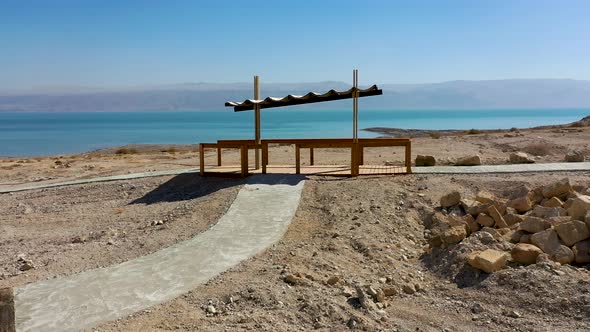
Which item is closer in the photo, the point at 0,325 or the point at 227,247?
the point at 0,325

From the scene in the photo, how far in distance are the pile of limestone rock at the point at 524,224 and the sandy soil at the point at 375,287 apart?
0.89 feet

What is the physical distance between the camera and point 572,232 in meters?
8.17

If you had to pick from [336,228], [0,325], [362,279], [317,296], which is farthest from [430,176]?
[0,325]

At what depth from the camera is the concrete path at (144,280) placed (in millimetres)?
6258

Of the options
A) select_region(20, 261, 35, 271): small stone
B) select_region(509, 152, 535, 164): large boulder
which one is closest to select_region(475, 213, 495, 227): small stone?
select_region(509, 152, 535, 164): large boulder

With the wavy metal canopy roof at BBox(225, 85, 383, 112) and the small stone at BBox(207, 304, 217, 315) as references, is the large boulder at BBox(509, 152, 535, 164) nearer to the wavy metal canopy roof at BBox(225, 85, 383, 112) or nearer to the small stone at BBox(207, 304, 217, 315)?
the wavy metal canopy roof at BBox(225, 85, 383, 112)

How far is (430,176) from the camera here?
46.5 feet

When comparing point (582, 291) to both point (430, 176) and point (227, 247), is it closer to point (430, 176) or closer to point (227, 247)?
point (227, 247)

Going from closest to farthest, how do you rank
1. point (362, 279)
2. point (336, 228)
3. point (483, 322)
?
point (483, 322)
point (362, 279)
point (336, 228)

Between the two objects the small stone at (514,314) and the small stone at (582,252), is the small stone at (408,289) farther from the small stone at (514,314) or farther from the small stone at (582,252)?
the small stone at (582,252)

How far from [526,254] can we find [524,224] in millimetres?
1202

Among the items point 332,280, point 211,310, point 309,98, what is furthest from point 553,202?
point 309,98

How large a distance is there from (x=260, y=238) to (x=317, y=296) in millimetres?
2697

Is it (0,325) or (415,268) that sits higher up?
(0,325)
